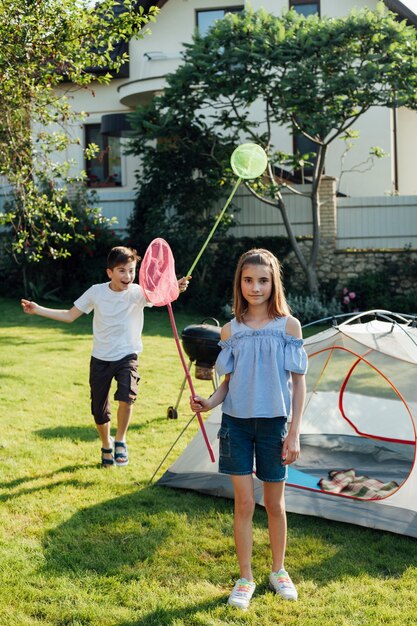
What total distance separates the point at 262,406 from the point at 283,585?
0.82 m

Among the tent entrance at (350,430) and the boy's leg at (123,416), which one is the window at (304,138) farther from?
the boy's leg at (123,416)

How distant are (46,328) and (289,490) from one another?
7621mm

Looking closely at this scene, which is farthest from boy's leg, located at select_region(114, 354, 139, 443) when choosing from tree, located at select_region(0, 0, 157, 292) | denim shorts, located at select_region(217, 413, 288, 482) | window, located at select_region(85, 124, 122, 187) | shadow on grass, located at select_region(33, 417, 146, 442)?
window, located at select_region(85, 124, 122, 187)

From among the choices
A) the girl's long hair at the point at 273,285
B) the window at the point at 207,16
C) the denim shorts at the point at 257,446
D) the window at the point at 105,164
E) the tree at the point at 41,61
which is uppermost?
the window at the point at 207,16

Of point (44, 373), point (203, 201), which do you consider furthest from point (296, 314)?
point (44, 373)

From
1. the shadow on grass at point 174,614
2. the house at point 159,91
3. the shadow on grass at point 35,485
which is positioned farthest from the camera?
the house at point 159,91

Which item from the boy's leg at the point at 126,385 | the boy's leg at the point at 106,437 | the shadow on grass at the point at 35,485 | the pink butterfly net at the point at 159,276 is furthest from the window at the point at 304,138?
the shadow on grass at the point at 35,485

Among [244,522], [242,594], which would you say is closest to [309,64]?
[244,522]

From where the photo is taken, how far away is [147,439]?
5711 mm

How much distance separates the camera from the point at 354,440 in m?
5.69

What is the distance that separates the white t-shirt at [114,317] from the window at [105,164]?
12.8m

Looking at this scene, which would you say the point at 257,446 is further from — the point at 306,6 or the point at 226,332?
the point at 306,6

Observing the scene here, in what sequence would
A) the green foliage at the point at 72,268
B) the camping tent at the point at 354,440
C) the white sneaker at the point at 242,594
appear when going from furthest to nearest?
1. the green foliage at the point at 72,268
2. the camping tent at the point at 354,440
3. the white sneaker at the point at 242,594

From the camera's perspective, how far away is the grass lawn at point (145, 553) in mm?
3064
